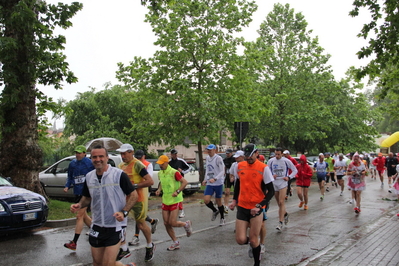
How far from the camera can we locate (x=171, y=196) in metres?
7.57

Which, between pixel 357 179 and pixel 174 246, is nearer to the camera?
pixel 174 246

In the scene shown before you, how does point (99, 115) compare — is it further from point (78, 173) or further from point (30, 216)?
Result: point (78, 173)

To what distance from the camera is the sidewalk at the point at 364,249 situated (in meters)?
6.79

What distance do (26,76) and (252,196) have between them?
8.11 metres

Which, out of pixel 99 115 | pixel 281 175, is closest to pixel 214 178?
pixel 281 175

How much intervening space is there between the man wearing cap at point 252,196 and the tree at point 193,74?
11.4 m

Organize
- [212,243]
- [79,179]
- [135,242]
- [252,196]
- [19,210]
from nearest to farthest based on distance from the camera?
[252,196] → [135,242] → [212,243] → [79,179] → [19,210]

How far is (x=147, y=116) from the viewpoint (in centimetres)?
1983

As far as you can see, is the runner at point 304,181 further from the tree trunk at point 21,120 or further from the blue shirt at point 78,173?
the tree trunk at point 21,120

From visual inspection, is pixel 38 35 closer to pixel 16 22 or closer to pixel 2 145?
pixel 16 22

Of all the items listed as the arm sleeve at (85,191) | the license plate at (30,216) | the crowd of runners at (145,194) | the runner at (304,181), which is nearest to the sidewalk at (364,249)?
the crowd of runners at (145,194)

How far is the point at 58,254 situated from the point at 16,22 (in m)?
6.17

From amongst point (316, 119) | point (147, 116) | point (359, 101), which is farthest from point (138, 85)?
point (359, 101)

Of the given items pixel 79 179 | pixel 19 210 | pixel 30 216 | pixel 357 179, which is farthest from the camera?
pixel 357 179
